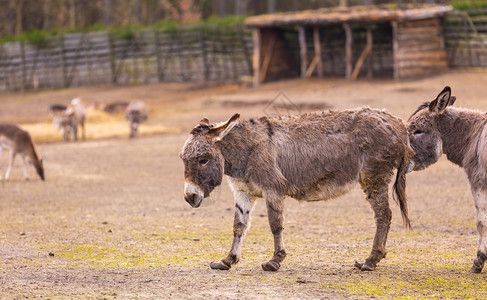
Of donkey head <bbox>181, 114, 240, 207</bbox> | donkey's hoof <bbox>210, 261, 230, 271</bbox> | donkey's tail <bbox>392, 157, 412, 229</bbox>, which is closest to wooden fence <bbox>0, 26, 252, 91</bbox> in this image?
donkey's tail <bbox>392, 157, 412, 229</bbox>

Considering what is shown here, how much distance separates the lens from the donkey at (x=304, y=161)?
7844 mm

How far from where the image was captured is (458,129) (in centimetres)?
827

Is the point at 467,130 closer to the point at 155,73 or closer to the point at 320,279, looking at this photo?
the point at 320,279

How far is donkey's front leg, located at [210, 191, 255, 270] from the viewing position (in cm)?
789

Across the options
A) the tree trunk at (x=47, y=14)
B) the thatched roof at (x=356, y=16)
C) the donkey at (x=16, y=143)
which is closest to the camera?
the donkey at (x=16, y=143)

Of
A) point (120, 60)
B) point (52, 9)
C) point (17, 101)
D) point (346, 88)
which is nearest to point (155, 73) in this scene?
point (120, 60)

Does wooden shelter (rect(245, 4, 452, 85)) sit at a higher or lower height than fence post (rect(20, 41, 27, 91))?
higher

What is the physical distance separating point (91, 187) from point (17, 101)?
25214 millimetres

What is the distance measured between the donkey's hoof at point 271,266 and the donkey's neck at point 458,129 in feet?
6.72

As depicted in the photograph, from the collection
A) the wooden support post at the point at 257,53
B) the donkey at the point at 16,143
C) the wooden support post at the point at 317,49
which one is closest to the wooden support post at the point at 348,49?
the wooden support post at the point at 317,49

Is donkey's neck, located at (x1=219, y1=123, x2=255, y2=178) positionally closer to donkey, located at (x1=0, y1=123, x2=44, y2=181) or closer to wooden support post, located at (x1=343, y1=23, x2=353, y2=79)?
donkey, located at (x1=0, y1=123, x2=44, y2=181)

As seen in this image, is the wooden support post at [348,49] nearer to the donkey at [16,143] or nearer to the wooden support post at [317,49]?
the wooden support post at [317,49]

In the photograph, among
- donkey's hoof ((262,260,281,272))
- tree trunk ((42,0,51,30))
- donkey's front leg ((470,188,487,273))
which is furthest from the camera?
tree trunk ((42,0,51,30))

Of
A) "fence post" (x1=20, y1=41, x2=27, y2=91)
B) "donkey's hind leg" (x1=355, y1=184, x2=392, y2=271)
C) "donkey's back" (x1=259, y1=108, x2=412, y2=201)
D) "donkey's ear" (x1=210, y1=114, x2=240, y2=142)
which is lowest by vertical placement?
"fence post" (x1=20, y1=41, x2=27, y2=91)
